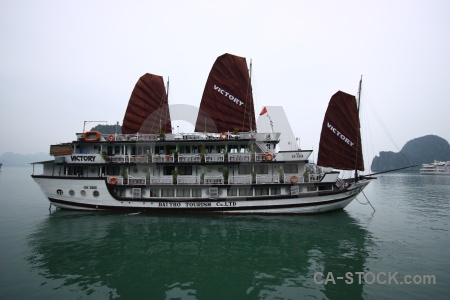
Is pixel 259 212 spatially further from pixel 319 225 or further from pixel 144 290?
pixel 144 290

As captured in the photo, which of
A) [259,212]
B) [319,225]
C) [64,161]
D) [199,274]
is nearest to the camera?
[199,274]

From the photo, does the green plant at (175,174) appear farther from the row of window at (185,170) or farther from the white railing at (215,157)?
the white railing at (215,157)

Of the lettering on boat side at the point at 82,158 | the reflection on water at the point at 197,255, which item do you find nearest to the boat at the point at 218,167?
the lettering on boat side at the point at 82,158

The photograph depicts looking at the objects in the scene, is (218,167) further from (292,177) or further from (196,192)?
(292,177)

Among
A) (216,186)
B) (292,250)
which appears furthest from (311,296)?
(216,186)

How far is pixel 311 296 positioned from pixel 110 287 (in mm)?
7657

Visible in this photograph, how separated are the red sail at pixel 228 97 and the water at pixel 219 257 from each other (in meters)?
9.25

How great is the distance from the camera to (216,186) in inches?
782

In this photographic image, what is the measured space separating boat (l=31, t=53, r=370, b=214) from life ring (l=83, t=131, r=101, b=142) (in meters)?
0.09

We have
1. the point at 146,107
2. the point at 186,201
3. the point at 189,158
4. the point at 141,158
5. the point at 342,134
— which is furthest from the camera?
the point at 146,107

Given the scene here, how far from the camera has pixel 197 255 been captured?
39.0 feet

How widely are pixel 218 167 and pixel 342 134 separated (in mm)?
12656

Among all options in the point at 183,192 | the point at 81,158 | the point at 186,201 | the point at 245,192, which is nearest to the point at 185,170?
the point at 183,192

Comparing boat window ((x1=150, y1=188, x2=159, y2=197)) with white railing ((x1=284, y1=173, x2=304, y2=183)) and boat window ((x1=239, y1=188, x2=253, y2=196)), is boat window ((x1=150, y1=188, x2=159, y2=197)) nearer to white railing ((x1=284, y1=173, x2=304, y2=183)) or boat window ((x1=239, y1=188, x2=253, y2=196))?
boat window ((x1=239, y1=188, x2=253, y2=196))
